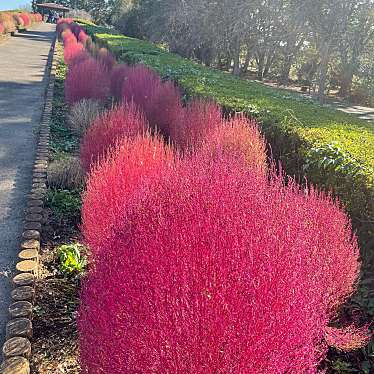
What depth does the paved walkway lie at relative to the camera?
4.08 meters

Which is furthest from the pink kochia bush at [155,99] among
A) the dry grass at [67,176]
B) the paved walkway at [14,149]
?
the paved walkway at [14,149]

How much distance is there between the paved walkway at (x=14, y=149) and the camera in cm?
408

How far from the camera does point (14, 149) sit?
7.34 meters

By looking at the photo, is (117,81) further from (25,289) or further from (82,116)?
(25,289)

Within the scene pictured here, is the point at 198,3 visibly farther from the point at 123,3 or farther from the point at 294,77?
the point at 123,3

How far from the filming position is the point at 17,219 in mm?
4809

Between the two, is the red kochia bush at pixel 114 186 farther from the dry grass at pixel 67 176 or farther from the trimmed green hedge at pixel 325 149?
the dry grass at pixel 67 176

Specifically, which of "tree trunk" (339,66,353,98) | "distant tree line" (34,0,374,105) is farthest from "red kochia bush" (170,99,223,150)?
"tree trunk" (339,66,353,98)

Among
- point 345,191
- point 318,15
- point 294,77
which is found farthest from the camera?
point 294,77

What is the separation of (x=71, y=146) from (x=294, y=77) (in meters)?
29.7

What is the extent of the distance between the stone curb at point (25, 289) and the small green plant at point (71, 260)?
0.21m

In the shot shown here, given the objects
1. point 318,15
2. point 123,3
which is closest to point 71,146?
point 318,15

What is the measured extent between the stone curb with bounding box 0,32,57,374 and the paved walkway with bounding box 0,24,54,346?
122mm

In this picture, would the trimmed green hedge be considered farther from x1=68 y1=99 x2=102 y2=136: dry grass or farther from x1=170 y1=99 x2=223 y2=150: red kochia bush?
x1=68 y1=99 x2=102 y2=136: dry grass
